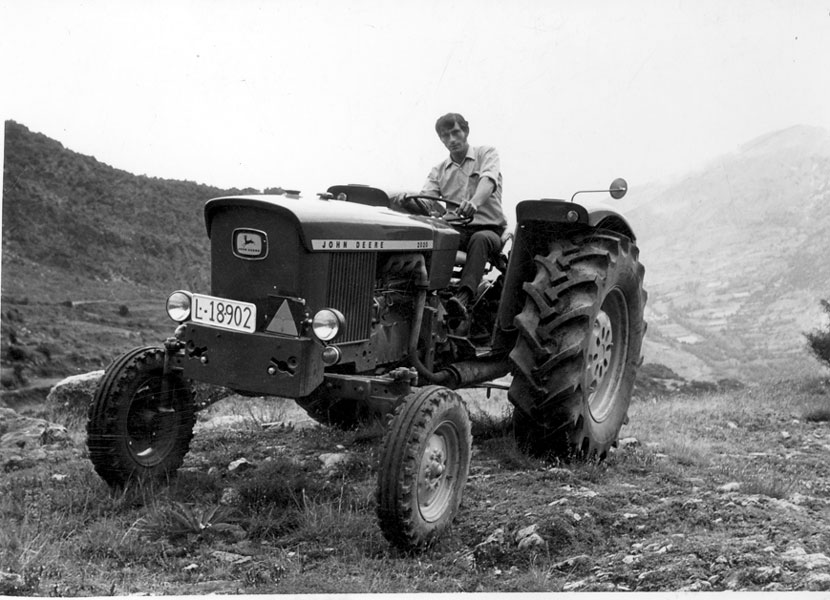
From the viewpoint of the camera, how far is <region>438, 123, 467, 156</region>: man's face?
6043 mm

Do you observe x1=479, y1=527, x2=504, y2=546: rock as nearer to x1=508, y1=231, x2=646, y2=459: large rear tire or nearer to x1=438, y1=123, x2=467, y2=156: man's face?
x1=508, y1=231, x2=646, y2=459: large rear tire

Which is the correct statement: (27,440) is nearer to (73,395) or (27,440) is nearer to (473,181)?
(73,395)

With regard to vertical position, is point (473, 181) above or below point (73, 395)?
above

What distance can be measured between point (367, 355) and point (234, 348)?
0.85 meters

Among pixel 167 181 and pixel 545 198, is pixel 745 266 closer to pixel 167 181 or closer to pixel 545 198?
pixel 545 198

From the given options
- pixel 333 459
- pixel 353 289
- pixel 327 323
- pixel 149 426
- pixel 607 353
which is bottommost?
pixel 333 459

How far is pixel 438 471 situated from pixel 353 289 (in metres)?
1.13

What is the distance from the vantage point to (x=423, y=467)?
4.05 m

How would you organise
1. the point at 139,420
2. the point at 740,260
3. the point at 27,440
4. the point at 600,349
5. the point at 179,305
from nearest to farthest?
the point at 179,305, the point at 139,420, the point at 600,349, the point at 27,440, the point at 740,260

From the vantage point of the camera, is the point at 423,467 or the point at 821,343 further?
the point at 821,343

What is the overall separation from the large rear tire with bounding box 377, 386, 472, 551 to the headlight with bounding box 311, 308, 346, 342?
19.8 inches

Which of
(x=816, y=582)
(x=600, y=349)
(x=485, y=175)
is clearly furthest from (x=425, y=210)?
(x=816, y=582)

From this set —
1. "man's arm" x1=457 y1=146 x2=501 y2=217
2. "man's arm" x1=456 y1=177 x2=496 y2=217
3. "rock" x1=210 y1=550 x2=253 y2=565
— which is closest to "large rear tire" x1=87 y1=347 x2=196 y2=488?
"rock" x1=210 y1=550 x2=253 y2=565

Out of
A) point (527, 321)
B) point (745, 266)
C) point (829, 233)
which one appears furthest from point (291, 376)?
point (745, 266)
